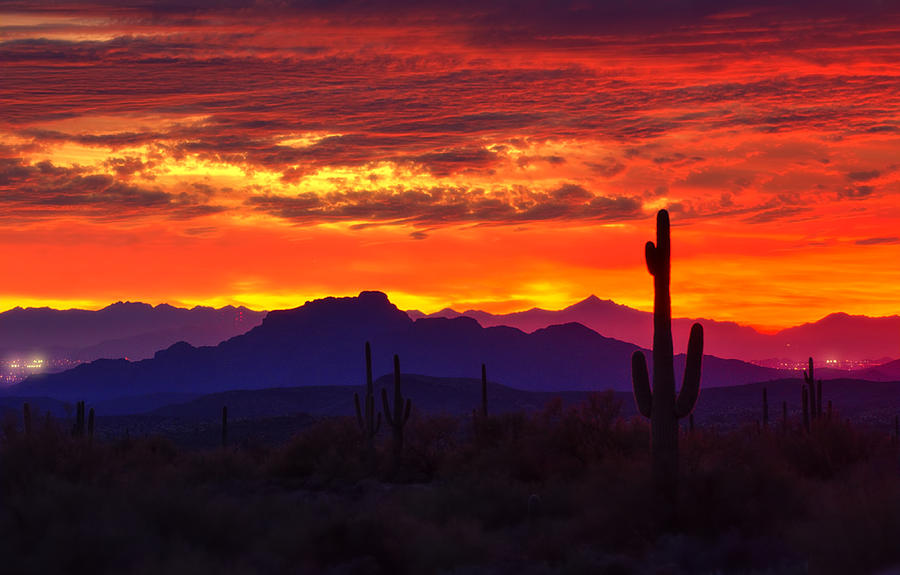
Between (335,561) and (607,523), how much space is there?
16.4 ft

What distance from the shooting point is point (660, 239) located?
19781 mm

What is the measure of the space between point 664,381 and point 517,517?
4.42 m

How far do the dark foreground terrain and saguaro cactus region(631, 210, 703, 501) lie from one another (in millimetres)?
563

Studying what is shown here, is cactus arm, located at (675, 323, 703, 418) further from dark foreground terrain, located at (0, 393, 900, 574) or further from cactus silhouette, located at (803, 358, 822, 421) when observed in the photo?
cactus silhouette, located at (803, 358, 822, 421)

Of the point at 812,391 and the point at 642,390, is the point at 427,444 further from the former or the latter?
the point at 812,391

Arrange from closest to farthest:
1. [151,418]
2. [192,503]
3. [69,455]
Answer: [192,503], [69,455], [151,418]

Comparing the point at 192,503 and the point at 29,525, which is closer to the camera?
the point at 29,525

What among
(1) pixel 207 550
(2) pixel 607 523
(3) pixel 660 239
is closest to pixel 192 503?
(1) pixel 207 550

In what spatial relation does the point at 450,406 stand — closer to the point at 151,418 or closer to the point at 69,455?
the point at 151,418

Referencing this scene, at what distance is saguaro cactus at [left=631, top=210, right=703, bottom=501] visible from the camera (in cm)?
1830

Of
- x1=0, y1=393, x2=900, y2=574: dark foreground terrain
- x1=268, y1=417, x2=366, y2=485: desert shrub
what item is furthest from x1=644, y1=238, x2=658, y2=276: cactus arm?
x1=268, y1=417, x2=366, y2=485: desert shrub

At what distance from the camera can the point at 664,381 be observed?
18.7m

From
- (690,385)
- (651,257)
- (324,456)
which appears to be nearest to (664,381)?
(690,385)

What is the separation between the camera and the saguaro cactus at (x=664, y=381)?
18297mm
